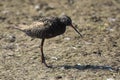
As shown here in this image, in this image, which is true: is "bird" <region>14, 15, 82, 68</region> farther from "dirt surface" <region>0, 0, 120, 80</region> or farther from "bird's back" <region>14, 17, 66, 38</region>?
"dirt surface" <region>0, 0, 120, 80</region>

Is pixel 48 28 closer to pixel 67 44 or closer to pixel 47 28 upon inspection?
pixel 47 28

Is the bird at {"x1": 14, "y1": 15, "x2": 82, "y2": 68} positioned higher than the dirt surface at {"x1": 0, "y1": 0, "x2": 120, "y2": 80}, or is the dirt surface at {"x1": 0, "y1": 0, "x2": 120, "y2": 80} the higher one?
the bird at {"x1": 14, "y1": 15, "x2": 82, "y2": 68}

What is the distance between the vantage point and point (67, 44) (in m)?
9.87

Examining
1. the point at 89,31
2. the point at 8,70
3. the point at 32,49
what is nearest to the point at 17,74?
the point at 8,70

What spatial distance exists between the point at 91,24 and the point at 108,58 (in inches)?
82.4

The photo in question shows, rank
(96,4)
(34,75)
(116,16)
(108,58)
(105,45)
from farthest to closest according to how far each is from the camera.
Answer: (96,4), (116,16), (105,45), (108,58), (34,75)

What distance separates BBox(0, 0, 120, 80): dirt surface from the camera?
27.7 feet

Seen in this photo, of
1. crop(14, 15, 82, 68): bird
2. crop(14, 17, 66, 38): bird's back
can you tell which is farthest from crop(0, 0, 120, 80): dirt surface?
crop(14, 17, 66, 38): bird's back

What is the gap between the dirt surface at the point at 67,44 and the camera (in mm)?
8445

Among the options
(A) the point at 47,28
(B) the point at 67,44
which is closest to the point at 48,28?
(A) the point at 47,28

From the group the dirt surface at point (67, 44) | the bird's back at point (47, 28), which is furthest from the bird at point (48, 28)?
the dirt surface at point (67, 44)

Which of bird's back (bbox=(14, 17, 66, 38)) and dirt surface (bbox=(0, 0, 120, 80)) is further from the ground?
bird's back (bbox=(14, 17, 66, 38))

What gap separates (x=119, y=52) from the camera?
941cm

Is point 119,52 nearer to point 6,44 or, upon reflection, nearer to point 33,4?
point 6,44
